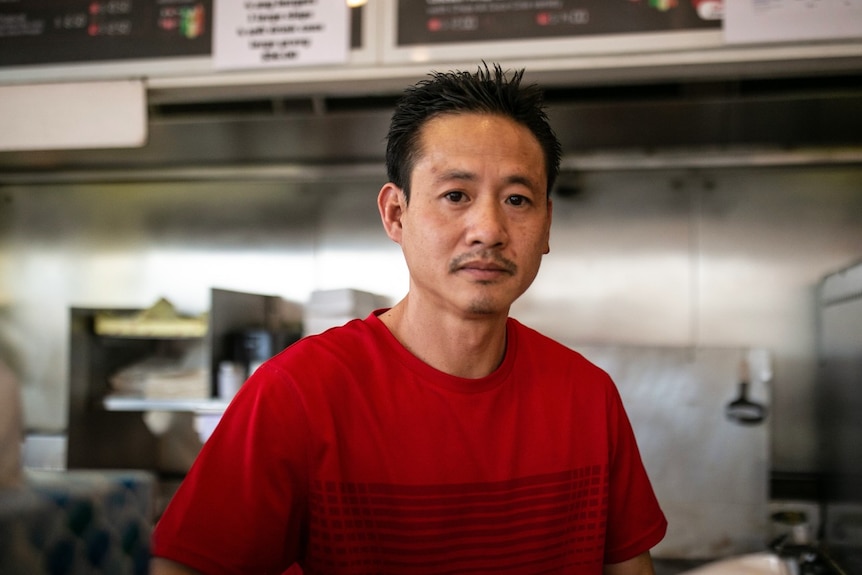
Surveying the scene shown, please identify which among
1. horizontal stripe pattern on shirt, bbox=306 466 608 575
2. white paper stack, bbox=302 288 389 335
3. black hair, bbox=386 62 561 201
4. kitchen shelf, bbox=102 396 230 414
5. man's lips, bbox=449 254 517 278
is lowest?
kitchen shelf, bbox=102 396 230 414

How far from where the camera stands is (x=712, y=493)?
215 centimetres

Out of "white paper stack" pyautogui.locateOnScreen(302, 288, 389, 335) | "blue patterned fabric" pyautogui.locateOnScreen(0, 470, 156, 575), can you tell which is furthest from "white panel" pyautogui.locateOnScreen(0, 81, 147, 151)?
"blue patterned fabric" pyautogui.locateOnScreen(0, 470, 156, 575)

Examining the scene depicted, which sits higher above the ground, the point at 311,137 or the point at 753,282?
the point at 311,137

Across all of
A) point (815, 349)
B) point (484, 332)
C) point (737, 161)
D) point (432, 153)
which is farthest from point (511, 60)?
point (815, 349)

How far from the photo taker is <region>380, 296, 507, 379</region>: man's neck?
3.38 ft

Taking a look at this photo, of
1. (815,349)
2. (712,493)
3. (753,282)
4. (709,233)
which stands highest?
(709,233)

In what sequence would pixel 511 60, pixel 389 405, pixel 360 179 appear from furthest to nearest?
pixel 360 179 < pixel 511 60 < pixel 389 405

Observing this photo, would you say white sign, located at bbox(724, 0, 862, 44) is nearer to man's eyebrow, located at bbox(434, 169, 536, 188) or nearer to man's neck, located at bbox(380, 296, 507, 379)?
man's eyebrow, located at bbox(434, 169, 536, 188)

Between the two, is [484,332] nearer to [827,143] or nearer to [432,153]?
[432,153]

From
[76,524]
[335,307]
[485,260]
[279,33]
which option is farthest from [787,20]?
[76,524]

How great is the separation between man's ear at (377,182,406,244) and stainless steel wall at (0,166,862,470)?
132 cm

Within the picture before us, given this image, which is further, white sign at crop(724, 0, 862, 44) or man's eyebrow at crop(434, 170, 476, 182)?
white sign at crop(724, 0, 862, 44)

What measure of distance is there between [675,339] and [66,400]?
7.00ft

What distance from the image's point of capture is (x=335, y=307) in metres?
2.27
